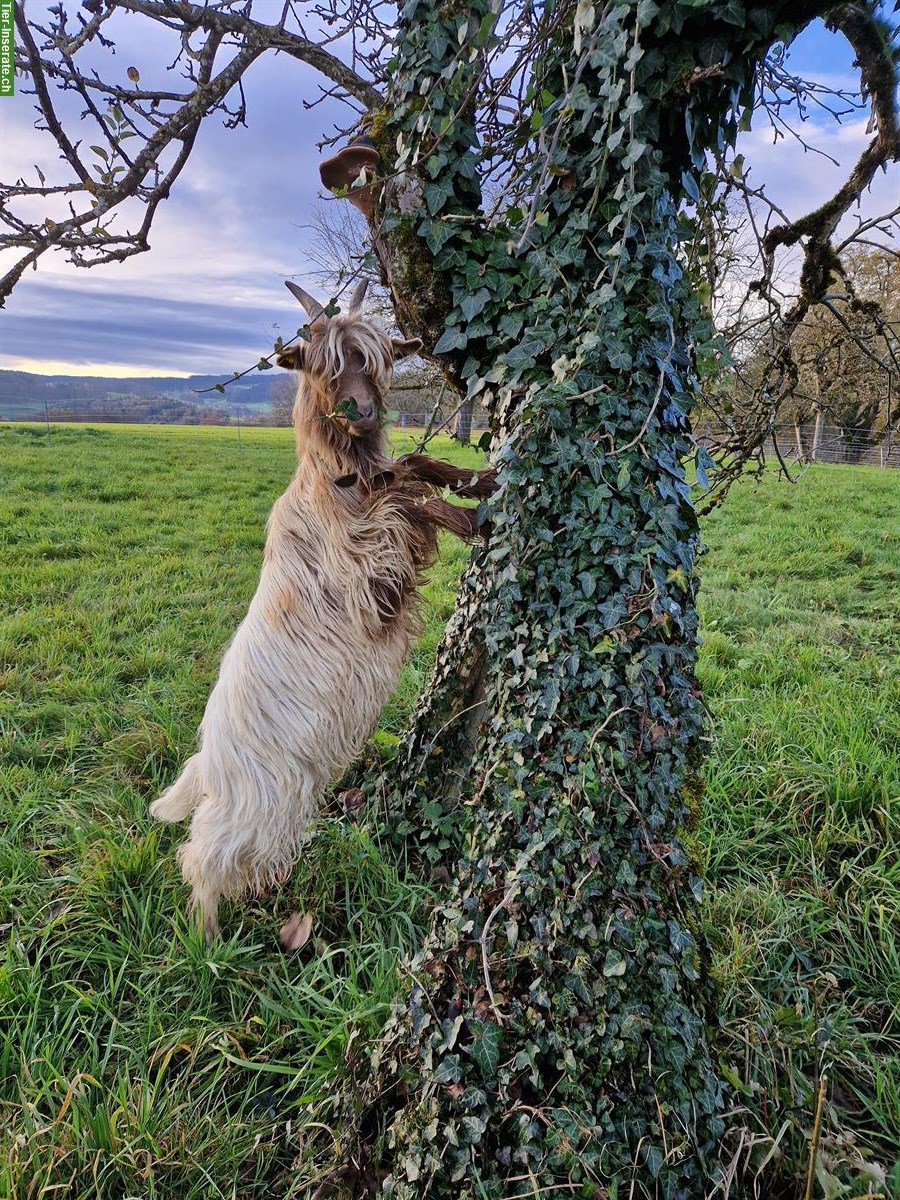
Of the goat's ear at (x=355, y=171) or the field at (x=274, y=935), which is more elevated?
the goat's ear at (x=355, y=171)

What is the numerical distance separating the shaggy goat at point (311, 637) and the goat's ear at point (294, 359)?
26mm

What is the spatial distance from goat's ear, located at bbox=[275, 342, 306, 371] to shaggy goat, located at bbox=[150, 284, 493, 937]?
0.08ft

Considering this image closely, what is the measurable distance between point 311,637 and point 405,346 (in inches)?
48.2

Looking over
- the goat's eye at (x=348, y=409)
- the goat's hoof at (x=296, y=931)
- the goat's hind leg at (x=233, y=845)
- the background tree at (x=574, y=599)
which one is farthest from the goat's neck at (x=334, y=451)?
the goat's hoof at (x=296, y=931)

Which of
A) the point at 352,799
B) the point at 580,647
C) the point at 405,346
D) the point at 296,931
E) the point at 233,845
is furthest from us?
the point at 352,799

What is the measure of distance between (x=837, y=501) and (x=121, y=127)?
11057 mm


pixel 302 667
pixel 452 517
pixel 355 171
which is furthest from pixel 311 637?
pixel 355 171

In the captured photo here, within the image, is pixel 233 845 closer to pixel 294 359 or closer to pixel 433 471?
pixel 433 471

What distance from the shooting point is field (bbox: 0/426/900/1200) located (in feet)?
6.40

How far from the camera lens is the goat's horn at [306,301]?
240cm

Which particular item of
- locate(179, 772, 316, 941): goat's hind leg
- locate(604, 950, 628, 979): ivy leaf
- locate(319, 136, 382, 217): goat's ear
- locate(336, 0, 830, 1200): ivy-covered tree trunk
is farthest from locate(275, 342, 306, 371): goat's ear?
locate(604, 950, 628, 979): ivy leaf

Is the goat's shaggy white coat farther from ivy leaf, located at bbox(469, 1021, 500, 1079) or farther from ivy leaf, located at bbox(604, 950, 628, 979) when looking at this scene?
ivy leaf, located at bbox(604, 950, 628, 979)

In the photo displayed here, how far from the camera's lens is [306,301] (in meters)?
2.43

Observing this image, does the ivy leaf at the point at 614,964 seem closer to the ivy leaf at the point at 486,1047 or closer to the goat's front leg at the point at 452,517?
the ivy leaf at the point at 486,1047
